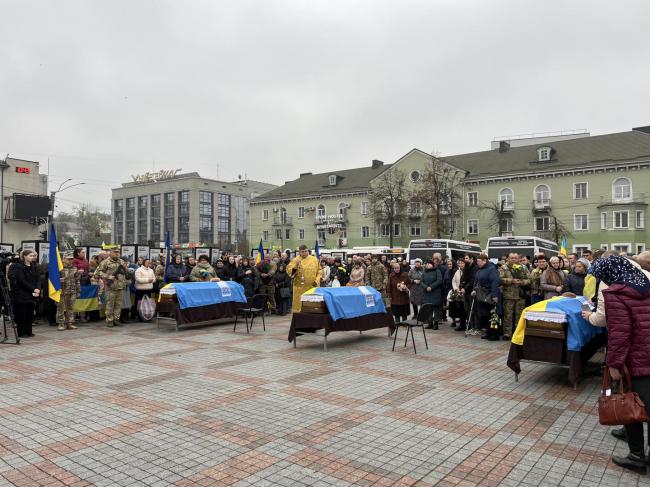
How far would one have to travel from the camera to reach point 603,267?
4660mm

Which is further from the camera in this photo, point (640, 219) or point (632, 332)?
point (640, 219)

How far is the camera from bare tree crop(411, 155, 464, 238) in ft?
190

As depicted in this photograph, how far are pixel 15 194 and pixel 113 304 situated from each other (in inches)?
1114

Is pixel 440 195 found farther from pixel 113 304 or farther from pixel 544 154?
pixel 113 304

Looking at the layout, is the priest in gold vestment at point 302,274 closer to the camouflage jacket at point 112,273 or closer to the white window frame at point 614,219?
the camouflage jacket at point 112,273

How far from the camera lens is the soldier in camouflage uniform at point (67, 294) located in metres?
13.2

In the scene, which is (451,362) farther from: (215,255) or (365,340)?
(215,255)

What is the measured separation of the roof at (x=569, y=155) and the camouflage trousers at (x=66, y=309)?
171 feet

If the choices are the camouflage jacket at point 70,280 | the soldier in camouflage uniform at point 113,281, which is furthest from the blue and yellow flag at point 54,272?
the soldier in camouflage uniform at point 113,281

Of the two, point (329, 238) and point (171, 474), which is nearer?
point (171, 474)

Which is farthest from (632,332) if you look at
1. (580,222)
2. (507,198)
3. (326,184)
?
(326,184)

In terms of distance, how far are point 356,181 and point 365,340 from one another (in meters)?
61.3

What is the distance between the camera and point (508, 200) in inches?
2280

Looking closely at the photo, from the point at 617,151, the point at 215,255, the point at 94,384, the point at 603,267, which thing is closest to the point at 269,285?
the point at 215,255
